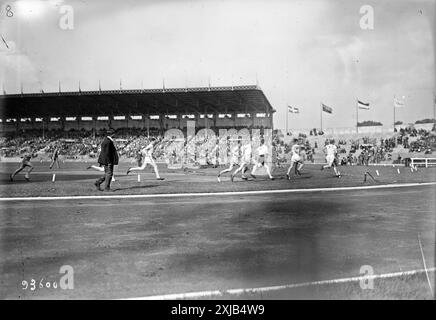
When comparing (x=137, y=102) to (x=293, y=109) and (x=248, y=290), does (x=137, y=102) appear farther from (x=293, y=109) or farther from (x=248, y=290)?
(x=248, y=290)

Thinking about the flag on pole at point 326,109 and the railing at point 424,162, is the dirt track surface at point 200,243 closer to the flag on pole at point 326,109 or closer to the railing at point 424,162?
the railing at point 424,162

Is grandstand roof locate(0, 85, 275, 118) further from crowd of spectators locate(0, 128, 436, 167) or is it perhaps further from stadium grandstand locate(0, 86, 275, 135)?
crowd of spectators locate(0, 128, 436, 167)

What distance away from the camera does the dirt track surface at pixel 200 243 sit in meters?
5.29

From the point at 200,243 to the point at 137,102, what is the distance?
171ft

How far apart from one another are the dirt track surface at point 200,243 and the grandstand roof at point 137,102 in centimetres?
4121

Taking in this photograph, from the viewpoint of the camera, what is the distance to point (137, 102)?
189 feet

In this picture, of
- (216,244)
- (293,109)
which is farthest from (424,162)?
(216,244)

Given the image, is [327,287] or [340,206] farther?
[340,206]

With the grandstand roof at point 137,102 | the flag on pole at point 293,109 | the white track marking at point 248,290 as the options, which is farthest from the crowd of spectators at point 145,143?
the white track marking at point 248,290
